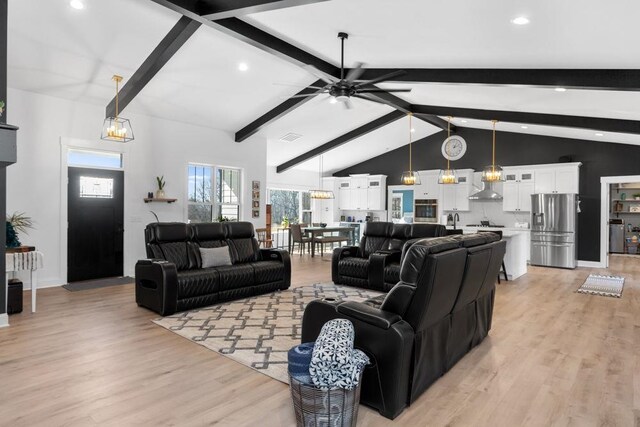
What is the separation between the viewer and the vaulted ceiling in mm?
3676

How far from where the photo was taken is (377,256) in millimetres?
5793

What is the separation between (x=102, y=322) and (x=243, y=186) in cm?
480

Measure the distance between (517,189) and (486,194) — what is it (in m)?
0.71

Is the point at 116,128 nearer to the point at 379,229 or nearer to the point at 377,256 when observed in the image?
the point at 377,256

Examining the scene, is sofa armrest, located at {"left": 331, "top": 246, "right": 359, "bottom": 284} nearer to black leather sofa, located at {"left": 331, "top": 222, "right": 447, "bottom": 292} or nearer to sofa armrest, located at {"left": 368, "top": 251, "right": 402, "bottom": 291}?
black leather sofa, located at {"left": 331, "top": 222, "right": 447, "bottom": 292}

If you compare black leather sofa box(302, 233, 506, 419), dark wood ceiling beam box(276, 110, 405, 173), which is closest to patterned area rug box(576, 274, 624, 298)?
black leather sofa box(302, 233, 506, 419)

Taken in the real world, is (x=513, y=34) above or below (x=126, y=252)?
above

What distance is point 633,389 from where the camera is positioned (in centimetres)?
275

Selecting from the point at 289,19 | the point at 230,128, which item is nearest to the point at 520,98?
the point at 289,19

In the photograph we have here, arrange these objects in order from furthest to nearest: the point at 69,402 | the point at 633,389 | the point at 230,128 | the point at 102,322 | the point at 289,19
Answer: the point at 230,128 < the point at 289,19 < the point at 102,322 < the point at 633,389 < the point at 69,402

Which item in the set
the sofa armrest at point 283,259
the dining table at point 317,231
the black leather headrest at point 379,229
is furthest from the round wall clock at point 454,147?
the sofa armrest at point 283,259

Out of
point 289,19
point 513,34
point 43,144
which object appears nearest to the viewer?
point 513,34

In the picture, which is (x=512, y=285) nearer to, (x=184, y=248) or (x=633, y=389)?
(x=633, y=389)

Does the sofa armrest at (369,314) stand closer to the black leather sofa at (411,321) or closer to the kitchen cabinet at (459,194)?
the black leather sofa at (411,321)
